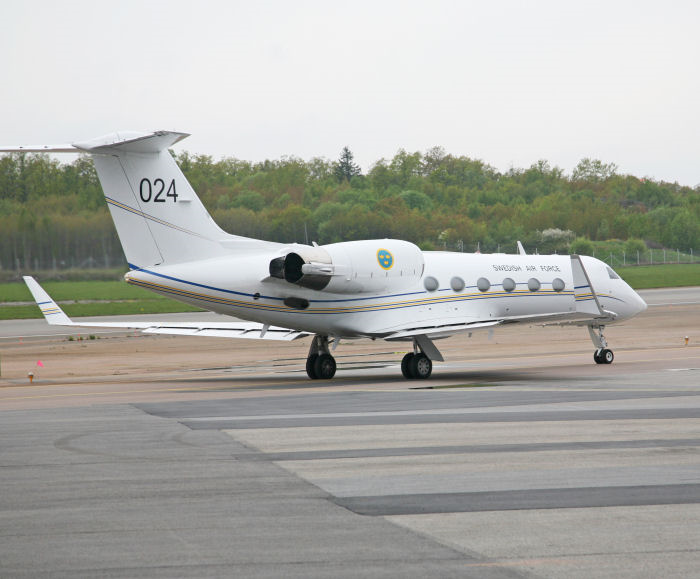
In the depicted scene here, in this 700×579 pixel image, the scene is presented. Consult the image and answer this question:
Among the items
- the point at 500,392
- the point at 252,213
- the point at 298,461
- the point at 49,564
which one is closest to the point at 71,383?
the point at 500,392

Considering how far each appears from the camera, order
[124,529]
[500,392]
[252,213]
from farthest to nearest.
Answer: [252,213], [500,392], [124,529]

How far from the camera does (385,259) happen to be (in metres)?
25.1

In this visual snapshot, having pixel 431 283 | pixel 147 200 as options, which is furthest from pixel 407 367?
pixel 147 200

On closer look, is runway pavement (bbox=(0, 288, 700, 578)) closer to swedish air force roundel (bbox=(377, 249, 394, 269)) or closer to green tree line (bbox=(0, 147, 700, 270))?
swedish air force roundel (bbox=(377, 249, 394, 269))

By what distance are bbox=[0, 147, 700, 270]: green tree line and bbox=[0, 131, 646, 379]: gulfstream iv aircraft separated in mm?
18986

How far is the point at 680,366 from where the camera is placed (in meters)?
26.6

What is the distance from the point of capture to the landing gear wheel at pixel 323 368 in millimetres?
25719

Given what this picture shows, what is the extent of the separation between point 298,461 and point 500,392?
907 cm

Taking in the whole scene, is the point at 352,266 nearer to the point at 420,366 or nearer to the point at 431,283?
the point at 431,283

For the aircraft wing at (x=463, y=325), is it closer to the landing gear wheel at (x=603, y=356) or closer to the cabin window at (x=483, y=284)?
the cabin window at (x=483, y=284)

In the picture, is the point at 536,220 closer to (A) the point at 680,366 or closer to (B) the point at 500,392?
(A) the point at 680,366

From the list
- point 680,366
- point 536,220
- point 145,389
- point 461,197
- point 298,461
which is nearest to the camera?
point 298,461

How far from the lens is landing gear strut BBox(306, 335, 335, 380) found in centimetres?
2573

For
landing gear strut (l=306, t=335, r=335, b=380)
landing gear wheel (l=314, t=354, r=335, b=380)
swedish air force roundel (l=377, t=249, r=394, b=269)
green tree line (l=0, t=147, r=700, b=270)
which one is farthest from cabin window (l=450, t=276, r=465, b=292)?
green tree line (l=0, t=147, r=700, b=270)
